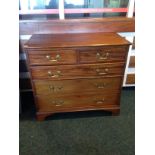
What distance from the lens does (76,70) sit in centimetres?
181

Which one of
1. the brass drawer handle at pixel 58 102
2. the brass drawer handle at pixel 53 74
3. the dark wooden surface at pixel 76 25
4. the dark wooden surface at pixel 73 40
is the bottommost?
the brass drawer handle at pixel 58 102

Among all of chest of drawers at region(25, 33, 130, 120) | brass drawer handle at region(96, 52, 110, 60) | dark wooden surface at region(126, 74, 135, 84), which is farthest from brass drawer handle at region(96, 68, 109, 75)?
dark wooden surface at region(126, 74, 135, 84)

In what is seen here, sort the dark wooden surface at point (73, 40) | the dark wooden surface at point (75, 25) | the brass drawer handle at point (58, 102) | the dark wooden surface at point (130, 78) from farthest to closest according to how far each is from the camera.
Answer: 1. the dark wooden surface at point (130, 78)
2. the dark wooden surface at point (75, 25)
3. the brass drawer handle at point (58, 102)
4. the dark wooden surface at point (73, 40)

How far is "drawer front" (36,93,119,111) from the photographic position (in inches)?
76.2

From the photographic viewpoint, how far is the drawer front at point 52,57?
1705 mm

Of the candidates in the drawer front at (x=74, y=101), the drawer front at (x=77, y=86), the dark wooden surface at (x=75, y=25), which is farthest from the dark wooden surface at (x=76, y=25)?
the drawer front at (x=74, y=101)

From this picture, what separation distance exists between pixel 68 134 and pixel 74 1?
1481mm

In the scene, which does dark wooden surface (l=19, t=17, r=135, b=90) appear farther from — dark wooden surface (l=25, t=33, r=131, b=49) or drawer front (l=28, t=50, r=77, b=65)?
drawer front (l=28, t=50, r=77, b=65)

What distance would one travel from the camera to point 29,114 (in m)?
2.15

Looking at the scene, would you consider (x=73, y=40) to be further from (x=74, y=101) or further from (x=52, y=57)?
(x=74, y=101)

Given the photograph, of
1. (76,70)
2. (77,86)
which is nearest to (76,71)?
(76,70)

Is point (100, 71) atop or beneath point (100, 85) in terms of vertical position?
atop

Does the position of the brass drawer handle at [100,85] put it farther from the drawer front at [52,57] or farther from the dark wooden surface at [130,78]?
the dark wooden surface at [130,78]

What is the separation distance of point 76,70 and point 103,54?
31cm
